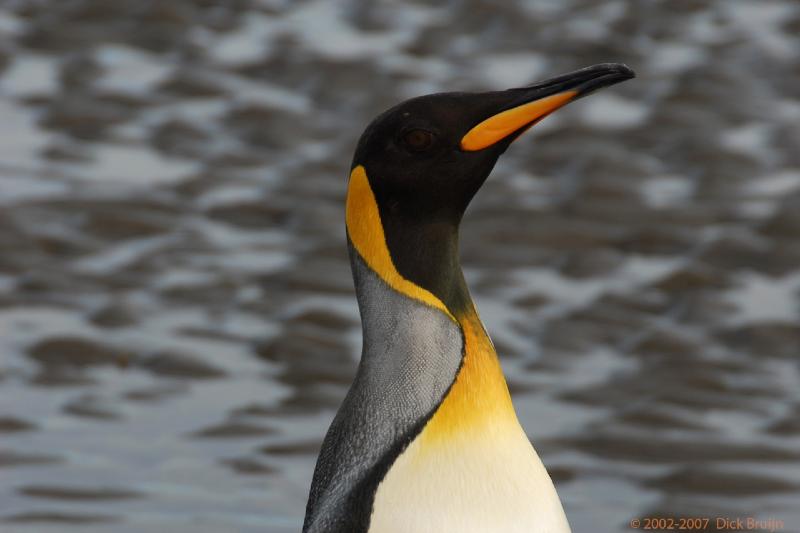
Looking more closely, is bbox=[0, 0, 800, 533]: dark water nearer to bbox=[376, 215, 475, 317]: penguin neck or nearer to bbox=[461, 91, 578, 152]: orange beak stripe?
bbox=[376, 215, 475, 317]: penguin neck

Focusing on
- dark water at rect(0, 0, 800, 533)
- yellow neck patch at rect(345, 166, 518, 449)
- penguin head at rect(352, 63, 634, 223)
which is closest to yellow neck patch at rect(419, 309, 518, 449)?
yellow neck patch at rect(345, 166, 518, 449)

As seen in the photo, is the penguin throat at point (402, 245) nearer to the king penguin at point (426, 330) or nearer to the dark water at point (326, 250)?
the king penguin at point (426, 330)

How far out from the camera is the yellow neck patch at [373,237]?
2.72 metres

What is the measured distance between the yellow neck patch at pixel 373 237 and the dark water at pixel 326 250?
1540 millimetres

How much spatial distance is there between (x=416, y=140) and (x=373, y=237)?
0.59ft

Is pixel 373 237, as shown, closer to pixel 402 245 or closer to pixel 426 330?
pixel 402 245

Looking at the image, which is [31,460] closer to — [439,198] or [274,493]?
[274,493]

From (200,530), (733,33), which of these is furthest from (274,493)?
(733,33)

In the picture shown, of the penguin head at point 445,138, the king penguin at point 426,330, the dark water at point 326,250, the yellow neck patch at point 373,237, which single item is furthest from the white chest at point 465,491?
the dark water at point 326,250

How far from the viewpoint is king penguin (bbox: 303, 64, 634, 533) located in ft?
8.67

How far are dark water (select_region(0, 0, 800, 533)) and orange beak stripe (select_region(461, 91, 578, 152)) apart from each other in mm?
1678

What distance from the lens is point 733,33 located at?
8453 mm

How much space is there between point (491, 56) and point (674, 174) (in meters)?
1.77

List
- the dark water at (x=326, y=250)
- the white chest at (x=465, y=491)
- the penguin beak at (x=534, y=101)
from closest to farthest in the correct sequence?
the white chest at (x=465, y=491)
the penguin beak at (x=534, y=101)
the dark water at (x=326, y=250)
